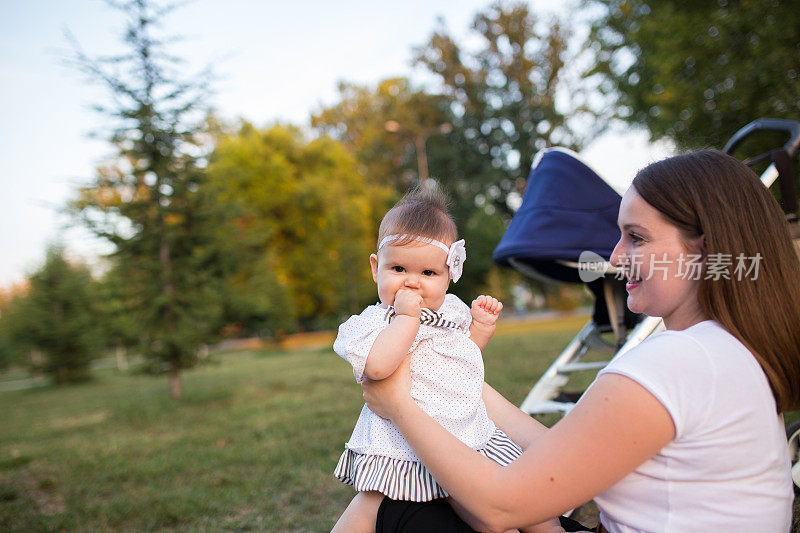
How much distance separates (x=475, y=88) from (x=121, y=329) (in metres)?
25.7

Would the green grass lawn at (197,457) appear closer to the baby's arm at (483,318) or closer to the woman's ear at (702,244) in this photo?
the baby's arm at (483,318)

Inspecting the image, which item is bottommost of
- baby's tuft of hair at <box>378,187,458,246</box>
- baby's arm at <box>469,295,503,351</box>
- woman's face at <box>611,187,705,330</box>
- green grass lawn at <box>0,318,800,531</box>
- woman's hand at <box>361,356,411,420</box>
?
green grass lawn at <box>0,318,800,531</box>

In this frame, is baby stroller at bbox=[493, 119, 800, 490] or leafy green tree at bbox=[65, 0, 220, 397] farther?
leafy green tree at bbox=[65, 0, 220, 397]

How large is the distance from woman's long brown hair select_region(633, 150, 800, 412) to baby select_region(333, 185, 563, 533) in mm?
673

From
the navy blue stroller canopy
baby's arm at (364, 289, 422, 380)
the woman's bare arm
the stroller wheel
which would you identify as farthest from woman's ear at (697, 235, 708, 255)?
the navy blue stroller canopy

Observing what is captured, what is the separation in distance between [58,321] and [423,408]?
59.6 ft

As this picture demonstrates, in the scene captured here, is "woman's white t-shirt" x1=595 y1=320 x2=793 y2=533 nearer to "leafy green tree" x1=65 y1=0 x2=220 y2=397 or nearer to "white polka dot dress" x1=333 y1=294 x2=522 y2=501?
"white polka dot dress" x1=333 y1=294 x2=522 y2=501

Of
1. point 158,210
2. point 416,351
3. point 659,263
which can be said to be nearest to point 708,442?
point 659,263

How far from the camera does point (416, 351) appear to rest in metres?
1.68

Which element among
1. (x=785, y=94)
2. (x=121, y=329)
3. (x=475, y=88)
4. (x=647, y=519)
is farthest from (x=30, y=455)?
(x=475, y=88)

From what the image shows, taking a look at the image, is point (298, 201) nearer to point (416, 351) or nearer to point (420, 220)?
point (420, 220)

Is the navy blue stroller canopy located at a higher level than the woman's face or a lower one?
higher

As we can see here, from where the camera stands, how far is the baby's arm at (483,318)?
1.90m

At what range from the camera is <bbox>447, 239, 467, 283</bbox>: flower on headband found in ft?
5.89
